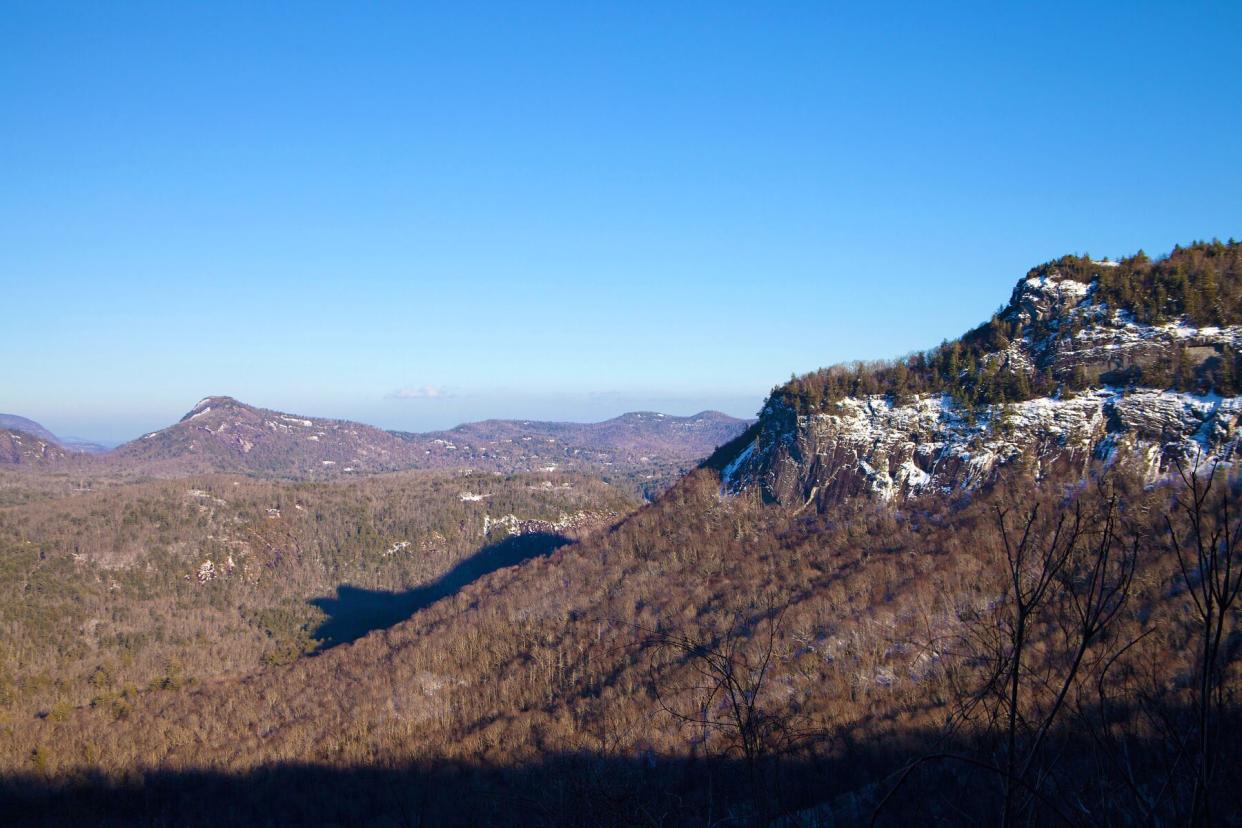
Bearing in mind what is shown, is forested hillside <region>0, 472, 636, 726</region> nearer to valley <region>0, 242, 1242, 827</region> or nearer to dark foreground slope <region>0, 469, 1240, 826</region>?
valley <region>0, 242, 1242, 827</region>

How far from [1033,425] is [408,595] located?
435 ft

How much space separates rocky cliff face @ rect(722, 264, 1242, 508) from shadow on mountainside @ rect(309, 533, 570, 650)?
2758 inches

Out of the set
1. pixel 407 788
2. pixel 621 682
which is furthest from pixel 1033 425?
pixel 407 788

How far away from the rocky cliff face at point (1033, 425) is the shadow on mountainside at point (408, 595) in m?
70.1

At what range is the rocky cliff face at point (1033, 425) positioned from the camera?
49.8m

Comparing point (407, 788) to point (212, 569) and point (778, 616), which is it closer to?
point (778, 616)

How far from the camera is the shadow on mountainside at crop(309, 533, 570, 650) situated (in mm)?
125688

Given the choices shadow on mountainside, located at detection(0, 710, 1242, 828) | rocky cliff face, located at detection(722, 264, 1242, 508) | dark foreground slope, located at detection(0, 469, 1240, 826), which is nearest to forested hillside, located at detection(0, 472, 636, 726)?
dark foreground slope, located at detection(0, 469, 1240, 826)

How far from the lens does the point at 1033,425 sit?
56.3m

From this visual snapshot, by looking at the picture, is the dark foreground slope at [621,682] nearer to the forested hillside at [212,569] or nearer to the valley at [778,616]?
the valley at [778,616]

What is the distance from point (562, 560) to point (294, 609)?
83590 millimetres

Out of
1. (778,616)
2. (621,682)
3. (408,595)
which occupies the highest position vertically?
(778,616)

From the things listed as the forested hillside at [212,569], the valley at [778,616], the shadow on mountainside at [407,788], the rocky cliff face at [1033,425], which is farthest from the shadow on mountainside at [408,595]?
the rocky cliff face at [1033,425]

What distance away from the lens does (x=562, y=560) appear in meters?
84.6
